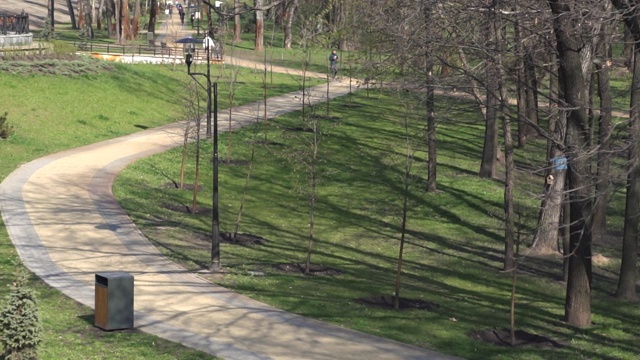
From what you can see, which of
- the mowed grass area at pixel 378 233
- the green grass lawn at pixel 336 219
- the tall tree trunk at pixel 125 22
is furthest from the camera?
the tall tree trunk at pixel 125 22

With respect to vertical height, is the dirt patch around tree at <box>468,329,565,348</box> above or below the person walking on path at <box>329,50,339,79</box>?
below

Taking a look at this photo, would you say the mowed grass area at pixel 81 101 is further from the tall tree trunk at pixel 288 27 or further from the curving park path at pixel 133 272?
the tall tree trunk at pixel 288 27

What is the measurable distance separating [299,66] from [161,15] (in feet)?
165

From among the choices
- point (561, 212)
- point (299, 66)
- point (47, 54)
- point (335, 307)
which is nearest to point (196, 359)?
point (335, 307)

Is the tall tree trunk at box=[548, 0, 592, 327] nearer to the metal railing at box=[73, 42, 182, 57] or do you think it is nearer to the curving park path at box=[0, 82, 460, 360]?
the curving park path at box=[0, 82, 460, 360]

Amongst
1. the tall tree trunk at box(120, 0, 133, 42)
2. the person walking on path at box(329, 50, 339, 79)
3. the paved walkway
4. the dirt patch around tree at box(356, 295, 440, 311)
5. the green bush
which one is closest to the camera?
the paved walkway

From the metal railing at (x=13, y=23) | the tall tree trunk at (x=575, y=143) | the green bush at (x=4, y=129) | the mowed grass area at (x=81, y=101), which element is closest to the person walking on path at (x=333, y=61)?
the mowed grass area at (x=81, y=101)

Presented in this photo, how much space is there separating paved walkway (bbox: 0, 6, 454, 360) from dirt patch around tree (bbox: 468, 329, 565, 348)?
248 centimetres

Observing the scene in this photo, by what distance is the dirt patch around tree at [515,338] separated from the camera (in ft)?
74.2

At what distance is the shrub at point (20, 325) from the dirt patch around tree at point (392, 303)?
9349 mm

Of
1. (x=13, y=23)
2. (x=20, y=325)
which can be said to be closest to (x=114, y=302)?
(x=20, y=325)

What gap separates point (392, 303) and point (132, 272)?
631 cm

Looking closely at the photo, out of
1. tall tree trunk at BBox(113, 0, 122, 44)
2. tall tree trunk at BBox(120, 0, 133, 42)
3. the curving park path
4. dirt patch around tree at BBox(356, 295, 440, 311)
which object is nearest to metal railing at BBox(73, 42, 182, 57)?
tall tree trunk at BBox(120, 0, 133, 42)

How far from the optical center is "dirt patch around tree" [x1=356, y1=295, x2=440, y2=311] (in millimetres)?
24828
